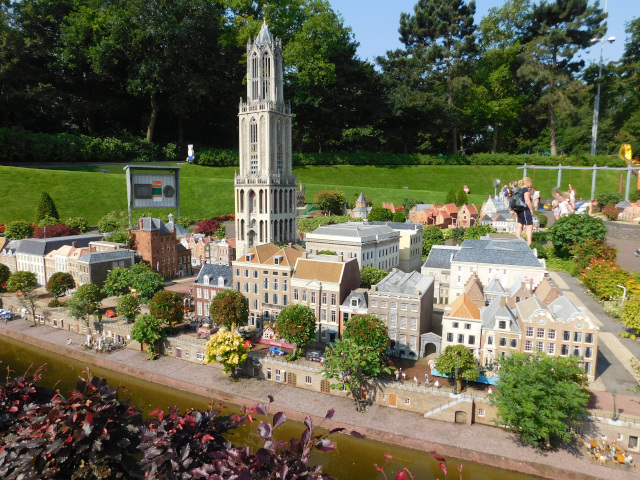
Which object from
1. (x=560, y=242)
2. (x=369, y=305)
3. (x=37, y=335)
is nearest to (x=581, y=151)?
(x=560, y=242)

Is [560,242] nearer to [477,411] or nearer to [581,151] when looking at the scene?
[477,411]

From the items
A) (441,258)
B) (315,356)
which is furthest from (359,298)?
(441,258)

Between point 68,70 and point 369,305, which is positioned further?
point 68,70

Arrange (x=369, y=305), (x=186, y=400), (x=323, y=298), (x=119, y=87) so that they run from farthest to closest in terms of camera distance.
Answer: (x=119, y=87)
(x=323, y=298)
(x=369, y=305)
(x=186, y=400)

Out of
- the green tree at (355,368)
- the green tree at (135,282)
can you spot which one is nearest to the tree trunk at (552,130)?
the green tree at (355,368)

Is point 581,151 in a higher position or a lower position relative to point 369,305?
higher

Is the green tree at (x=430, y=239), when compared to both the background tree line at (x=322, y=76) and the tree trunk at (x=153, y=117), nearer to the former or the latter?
the background tree line at (x=322, y=76)

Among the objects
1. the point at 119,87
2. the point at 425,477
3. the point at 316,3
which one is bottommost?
the point at 425,477
